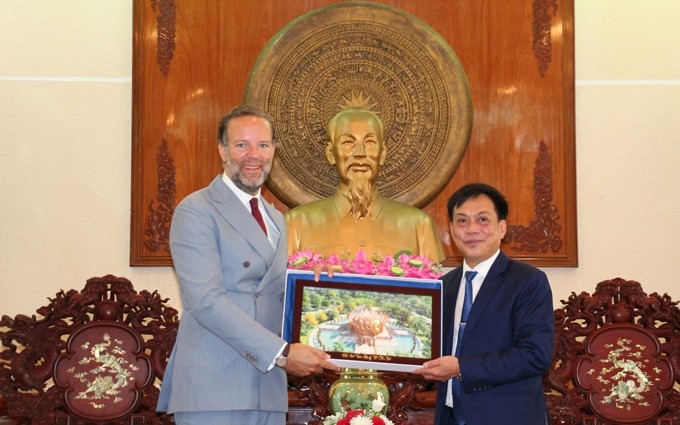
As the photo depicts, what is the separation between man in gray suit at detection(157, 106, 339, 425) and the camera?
2.48 metres

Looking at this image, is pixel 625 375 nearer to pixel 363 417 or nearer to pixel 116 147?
pixel 363 417

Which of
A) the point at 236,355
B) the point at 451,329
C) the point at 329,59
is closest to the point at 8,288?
the point at 329,59

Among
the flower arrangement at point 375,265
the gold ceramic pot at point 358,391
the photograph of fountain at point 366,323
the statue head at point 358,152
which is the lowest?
the gold ceramic pot at point 358,391

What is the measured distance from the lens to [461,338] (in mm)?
2602

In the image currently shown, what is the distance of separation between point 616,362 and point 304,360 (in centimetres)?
157

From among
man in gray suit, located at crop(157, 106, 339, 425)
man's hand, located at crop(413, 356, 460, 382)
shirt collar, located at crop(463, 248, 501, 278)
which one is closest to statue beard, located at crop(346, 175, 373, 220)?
man in gray suit, located at crop(157, 106, 339, 425)

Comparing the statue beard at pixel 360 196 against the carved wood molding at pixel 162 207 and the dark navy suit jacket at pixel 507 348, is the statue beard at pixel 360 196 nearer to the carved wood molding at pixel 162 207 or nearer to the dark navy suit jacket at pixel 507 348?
the carved wood molding at pixel 162 207

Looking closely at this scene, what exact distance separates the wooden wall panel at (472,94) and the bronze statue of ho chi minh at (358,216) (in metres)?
0.57

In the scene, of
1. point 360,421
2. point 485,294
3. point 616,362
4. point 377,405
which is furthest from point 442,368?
point 616,362

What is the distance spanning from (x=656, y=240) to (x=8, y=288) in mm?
3245

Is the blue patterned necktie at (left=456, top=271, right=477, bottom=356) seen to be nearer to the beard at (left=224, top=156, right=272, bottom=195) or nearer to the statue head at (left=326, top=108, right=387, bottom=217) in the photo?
the beard at (left=224, top=156, right=272, bottom=195)

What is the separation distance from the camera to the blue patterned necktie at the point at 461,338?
8.39 feet

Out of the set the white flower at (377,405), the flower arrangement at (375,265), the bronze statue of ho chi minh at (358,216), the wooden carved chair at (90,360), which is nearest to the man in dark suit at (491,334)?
the flower arrangement at (375,265)

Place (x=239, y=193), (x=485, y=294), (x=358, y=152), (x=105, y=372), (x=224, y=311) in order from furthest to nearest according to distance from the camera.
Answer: (x=358, y=152) < (x=105, y=372) < (x=239, y=193) < (x=485, y=294) < (x=224, y=311)
